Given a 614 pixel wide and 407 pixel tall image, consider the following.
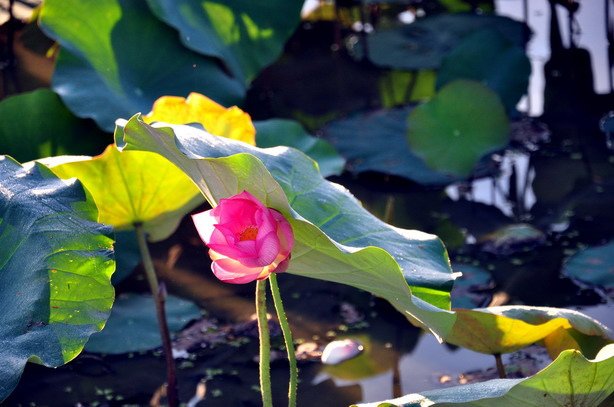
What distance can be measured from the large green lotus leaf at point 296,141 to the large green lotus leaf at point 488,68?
2.16ft

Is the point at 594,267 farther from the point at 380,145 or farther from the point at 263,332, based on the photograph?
the point at 263,332

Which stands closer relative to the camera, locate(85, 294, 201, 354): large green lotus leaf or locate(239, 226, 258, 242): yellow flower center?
locate(239, 226, 258, 242): yellow flower center

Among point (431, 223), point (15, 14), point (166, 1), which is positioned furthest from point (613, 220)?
point (15, 14)

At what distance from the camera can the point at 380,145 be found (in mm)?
3275

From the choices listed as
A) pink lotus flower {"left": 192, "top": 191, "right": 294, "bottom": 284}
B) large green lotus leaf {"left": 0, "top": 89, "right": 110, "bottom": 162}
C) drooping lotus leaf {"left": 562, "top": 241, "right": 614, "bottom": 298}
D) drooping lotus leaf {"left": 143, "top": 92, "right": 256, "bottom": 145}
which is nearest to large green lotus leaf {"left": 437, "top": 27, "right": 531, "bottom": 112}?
drooping lotus leaf {"left": 562, "top": 241, "right": 614, "bottom": 298}

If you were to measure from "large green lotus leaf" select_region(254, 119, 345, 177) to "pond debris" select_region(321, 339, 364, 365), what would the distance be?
649 mm

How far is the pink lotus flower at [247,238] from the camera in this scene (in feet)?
4.26

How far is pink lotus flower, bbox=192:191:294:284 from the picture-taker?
1.30 m

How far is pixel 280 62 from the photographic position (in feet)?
13.7

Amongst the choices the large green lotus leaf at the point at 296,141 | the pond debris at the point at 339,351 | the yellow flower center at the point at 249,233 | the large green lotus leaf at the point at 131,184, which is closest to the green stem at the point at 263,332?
the yellow flower center at the point at 249,233

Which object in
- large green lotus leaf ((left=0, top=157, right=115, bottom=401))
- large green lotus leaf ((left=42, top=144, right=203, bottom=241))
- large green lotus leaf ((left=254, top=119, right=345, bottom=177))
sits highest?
large green lotus leaf ((left=0, top=157, right=115, bottom=401))

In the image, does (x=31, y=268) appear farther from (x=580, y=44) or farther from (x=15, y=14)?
(x=580, y=44)

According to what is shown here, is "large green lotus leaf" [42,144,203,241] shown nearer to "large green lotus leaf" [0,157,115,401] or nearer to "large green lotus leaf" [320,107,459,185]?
"large green lotus leaf" [0,157,115,401]

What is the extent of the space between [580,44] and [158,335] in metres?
2.43
